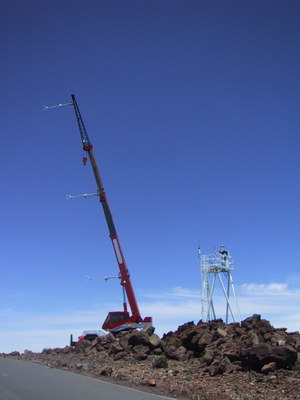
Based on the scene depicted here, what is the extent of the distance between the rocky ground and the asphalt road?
1416 millimetres

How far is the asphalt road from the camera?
13.0 meters

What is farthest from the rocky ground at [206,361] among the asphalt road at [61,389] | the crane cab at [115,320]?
the crane cab at [115,320]

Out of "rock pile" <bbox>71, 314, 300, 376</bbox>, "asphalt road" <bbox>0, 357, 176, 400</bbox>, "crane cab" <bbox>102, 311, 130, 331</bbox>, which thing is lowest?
"asphalt road" <bbox>0, 357, 176, 400</bbox>

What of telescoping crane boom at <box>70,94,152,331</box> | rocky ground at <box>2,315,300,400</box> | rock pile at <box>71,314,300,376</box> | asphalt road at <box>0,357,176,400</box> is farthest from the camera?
telescoping crane boom at <box>70,94,152,331</box>

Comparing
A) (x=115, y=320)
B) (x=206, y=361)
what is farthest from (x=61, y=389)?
(x=115, y=320)

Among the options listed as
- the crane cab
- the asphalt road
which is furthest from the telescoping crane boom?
the asphalt road

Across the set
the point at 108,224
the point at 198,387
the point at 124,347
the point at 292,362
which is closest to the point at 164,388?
the point at 198,387

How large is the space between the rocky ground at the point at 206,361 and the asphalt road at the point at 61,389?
142cm

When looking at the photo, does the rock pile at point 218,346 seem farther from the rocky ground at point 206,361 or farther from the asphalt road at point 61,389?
the asphalt road at point 61,389

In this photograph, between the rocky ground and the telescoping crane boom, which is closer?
the rocky ground

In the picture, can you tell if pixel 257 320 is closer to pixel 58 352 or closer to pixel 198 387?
pixel 198 387

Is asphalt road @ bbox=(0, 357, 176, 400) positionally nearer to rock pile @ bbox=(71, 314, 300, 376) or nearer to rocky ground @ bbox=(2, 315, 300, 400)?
rocky ground @ bbox=(2, 315, 300, 400)

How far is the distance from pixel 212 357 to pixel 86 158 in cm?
2267

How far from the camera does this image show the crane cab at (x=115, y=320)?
33.5 m
